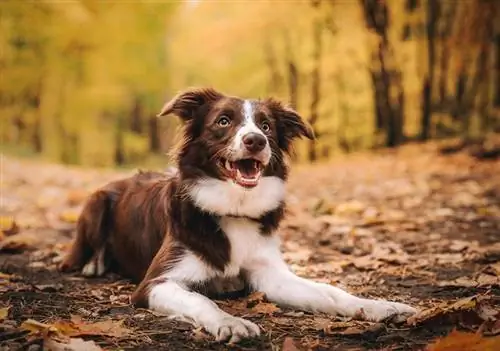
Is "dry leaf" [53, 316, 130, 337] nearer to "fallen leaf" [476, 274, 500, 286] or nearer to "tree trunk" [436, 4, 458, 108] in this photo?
"fallen leaf" [476, 274, 500, 286]

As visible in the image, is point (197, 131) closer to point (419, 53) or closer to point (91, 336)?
point (91, 336)

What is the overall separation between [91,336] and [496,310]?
1941mm

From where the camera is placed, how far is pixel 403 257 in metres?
5.30

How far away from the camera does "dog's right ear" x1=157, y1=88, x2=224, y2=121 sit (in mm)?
4180

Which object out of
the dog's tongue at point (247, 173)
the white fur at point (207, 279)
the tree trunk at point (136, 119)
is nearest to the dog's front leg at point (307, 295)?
the white fur at point (207, 279)

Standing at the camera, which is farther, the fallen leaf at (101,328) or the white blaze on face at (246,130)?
the white blaze on face at (246,130)

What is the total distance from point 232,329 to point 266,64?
22.2 m

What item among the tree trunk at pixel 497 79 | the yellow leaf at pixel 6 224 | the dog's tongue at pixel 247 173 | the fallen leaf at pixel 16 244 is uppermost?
the tree trunk at pixel 497 79

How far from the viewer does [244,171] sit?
3.99 metres

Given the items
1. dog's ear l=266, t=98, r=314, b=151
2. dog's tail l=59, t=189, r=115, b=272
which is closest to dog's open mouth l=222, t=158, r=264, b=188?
dog's ear l=266, t=98, r=314, b=151

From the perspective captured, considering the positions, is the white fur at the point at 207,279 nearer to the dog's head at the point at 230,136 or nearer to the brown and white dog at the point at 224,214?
the brown and white dog at the point at 224,214

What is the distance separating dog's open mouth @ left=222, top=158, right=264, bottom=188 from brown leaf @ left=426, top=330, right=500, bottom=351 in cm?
163

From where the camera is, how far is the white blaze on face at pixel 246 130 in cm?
377

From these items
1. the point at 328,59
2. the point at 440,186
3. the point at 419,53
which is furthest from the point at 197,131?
the point at 328,59
